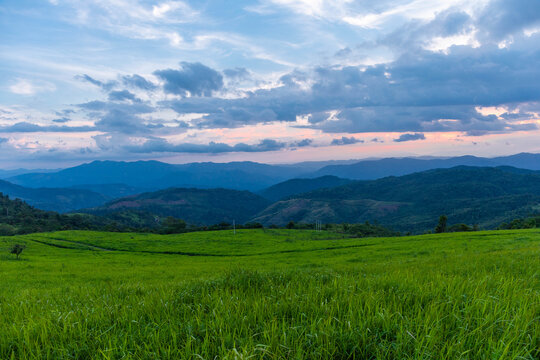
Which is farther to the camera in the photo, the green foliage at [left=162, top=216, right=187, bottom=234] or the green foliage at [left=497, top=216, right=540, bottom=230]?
the green foliage at [left=162, top=216, right=187, bottom=234]

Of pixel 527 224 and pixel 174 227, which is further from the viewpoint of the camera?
pixel 174 227

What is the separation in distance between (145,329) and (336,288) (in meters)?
2.82

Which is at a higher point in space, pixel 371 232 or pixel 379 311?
pixel 379 311

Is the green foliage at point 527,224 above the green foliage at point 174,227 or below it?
above

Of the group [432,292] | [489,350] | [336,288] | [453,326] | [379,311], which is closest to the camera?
[489,350]

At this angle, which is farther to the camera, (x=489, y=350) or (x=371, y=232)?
(x=371, y=232)

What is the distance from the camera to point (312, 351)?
8.24 feet

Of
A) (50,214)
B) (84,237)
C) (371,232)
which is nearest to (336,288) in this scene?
(84,237)

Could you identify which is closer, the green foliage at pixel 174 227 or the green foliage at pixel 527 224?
the green foliage at pixel 527 224

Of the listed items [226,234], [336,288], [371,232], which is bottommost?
[371,232]

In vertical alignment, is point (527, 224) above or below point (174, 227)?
above

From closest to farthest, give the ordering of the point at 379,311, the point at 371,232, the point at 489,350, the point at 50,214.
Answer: the point at 489,350, the point at 379,311, the point at 371,232, the point at 50,214

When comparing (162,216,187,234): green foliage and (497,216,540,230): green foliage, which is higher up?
(497,216,540,230): green foliage

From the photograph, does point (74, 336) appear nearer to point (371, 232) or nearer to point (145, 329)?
point (145, 329)
